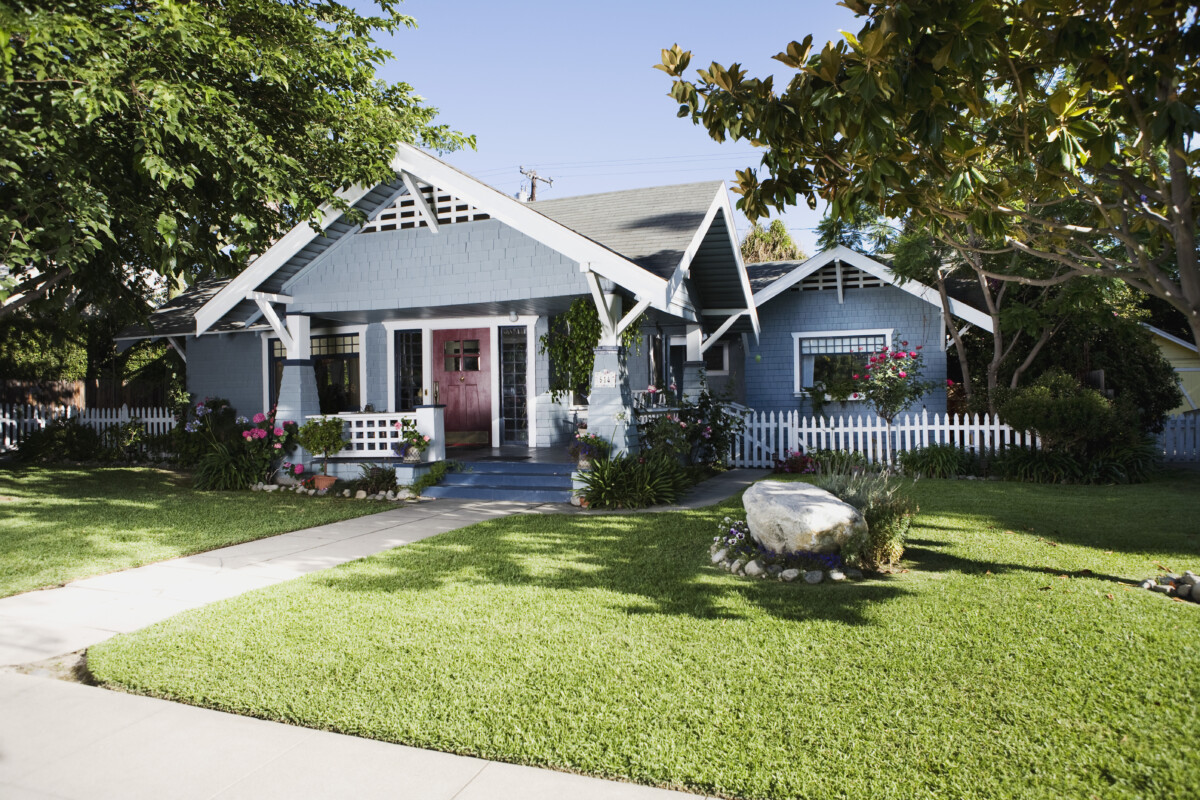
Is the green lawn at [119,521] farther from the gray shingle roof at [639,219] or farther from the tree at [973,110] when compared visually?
the tree at [973,110]

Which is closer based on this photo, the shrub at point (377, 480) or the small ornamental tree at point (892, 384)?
the shrub at point (377, 480)

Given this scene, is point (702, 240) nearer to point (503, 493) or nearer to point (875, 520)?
point (503, 493)

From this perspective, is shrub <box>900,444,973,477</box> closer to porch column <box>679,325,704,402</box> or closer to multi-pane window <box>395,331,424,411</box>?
porch column <box>679,325,704,402</box>

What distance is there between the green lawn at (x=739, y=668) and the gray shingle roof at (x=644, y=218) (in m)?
5.25

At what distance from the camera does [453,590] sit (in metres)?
5.66

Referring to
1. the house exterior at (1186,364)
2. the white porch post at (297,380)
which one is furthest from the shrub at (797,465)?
the house exterior at (1186,364)

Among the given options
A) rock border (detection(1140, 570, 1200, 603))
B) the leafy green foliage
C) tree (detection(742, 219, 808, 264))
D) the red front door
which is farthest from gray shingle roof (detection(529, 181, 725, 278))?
tree (detection(742, 219, 808, 264))

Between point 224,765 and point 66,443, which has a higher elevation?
point 66,443

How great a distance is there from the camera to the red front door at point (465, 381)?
1371 cm

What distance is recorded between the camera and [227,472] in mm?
11930

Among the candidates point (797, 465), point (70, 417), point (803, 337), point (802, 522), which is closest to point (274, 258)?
point (802, 522)

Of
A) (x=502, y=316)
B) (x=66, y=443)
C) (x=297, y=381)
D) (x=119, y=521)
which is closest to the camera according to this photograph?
(x=119, y=521)

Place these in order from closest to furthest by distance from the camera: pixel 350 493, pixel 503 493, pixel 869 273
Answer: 1. pixel 503 493
2. pixel 350 493
3. pixel 869 273

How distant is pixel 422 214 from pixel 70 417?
11.7m
